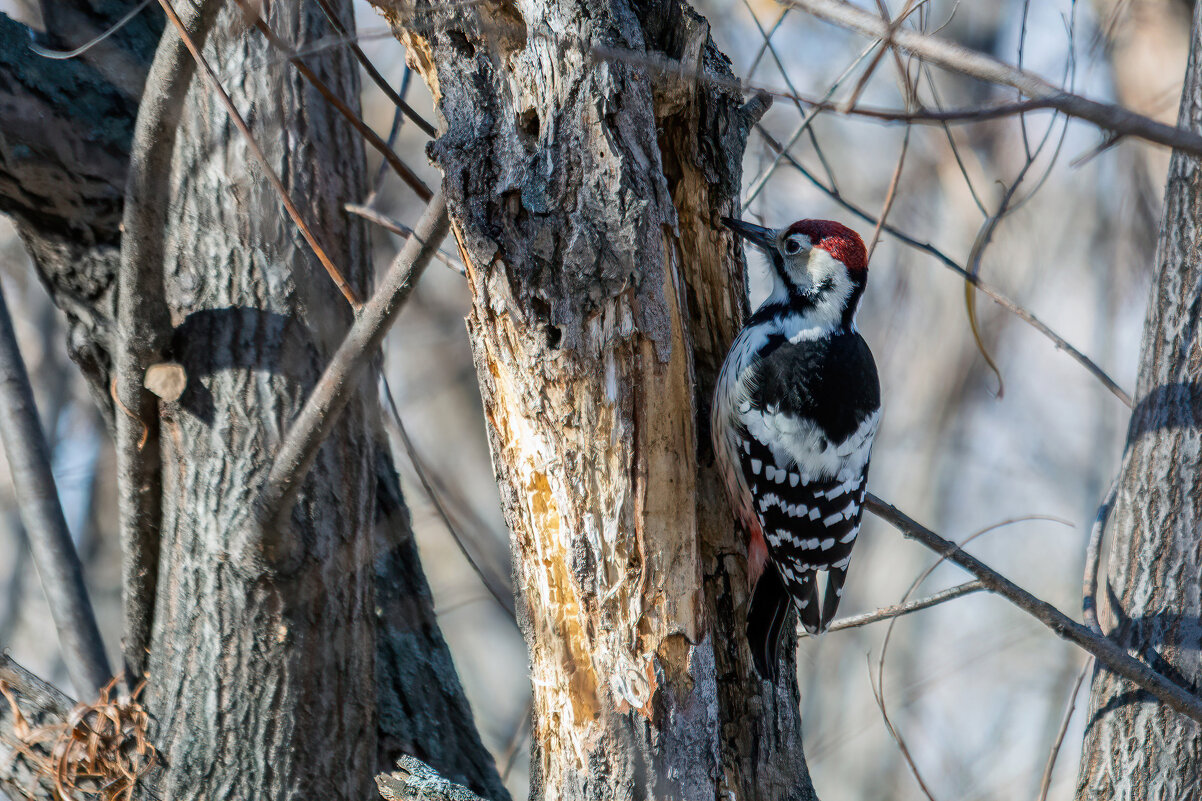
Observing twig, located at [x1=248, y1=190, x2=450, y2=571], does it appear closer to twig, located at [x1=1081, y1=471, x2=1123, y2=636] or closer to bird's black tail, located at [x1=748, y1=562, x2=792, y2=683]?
bird's black tail, located at [x1=748, y1=562, x2=792, y2=683]

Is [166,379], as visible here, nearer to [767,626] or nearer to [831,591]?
[767,626]

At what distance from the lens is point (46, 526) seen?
292 cm

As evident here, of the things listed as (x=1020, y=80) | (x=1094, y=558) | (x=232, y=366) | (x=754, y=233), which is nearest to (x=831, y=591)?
(x=1094, y=558)

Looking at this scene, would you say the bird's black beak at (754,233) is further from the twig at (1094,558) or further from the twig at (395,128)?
the twig at (1094,558)

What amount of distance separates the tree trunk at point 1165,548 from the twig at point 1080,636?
0.31 ft

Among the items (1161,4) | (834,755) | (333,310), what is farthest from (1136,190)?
(333,310)

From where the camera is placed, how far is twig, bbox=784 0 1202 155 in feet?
3.02

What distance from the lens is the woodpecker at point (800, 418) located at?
2660mm

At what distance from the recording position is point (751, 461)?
2766 millimetres

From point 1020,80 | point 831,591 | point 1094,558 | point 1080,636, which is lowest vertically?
point 1020,80

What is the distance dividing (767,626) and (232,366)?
1.50 metres

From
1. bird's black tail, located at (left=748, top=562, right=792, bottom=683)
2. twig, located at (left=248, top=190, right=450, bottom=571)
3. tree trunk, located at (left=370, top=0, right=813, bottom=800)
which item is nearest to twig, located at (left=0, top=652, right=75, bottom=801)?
twig, located at (left=248, top=190, right=450, bottom=571)

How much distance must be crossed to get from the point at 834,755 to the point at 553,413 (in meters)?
7.57

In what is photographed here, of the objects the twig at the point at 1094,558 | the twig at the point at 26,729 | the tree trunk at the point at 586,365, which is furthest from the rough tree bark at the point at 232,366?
the twig at the point at 1094,558
